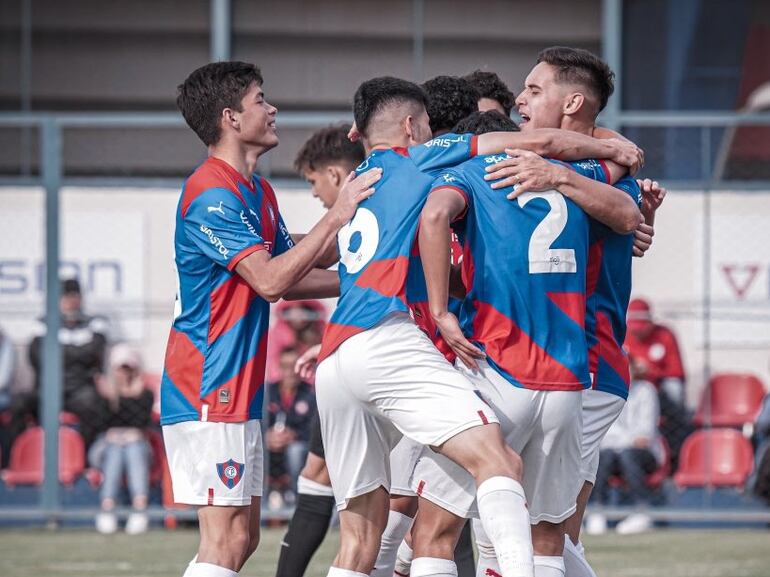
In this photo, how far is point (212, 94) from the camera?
189 inches

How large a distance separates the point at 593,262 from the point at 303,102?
9.65 meters

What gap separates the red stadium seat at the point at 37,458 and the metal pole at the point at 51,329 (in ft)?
0.60

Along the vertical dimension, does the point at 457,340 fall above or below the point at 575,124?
below

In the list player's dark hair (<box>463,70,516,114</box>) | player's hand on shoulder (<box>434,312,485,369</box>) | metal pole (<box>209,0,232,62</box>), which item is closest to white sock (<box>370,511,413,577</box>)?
player's hand on shoulder (<box>434,312,485,369</box>)

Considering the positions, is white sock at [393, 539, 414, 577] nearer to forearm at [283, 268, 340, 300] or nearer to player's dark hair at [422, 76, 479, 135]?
forearm at [283, 268, 340, 300]

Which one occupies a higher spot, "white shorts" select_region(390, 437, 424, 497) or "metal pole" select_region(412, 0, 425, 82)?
"metal pole" select_region(412, 0, 425, 82)

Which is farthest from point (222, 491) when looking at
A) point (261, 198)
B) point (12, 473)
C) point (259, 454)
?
point (12, 473)

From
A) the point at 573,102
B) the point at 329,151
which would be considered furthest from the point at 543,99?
the point at 329,151

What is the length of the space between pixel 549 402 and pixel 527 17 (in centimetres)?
1013

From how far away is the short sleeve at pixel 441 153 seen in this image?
452 cm

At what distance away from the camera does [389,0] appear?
1411 cm

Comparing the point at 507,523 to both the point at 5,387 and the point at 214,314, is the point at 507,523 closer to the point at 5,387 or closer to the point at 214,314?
the point at 214,314

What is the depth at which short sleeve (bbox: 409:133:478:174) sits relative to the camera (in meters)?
4.52

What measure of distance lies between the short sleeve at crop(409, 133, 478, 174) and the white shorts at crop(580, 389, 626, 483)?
3.00ft
